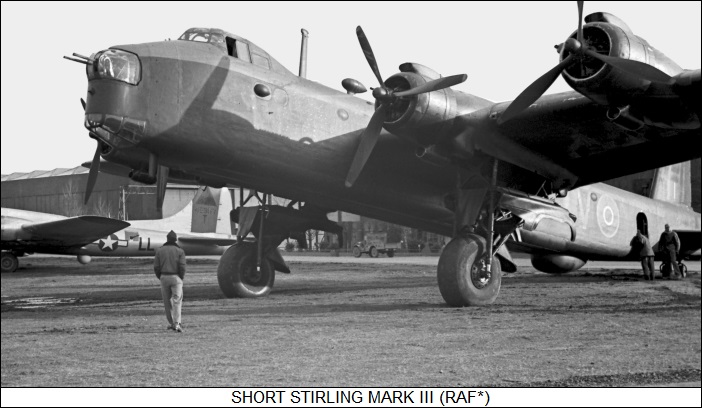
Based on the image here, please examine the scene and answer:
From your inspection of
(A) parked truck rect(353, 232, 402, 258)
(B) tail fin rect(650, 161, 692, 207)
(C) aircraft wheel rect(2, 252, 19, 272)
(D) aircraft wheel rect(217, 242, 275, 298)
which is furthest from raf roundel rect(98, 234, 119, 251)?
(C) aircraft wheel rect(2, 252, 19, 272)

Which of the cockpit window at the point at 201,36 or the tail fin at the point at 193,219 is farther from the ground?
the cockpit window at the point at 201,36

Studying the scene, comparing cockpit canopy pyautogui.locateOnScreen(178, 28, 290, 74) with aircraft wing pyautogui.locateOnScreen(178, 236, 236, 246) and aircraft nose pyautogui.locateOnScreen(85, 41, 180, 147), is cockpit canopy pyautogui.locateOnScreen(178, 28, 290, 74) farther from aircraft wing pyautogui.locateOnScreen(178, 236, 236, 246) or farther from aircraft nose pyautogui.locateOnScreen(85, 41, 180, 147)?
aircraft wing pyautogui.locateOnScreen(178, 236, 236, 246)

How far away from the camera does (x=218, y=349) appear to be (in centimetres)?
750

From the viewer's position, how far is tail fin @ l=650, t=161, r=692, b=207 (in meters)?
16.2

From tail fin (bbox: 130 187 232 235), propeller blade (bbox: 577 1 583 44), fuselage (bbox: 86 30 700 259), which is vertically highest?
propeller blade (bbox: 577 1 583 44)

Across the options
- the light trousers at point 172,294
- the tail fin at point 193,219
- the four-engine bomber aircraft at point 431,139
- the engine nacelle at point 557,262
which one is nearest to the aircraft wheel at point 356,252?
the tail fin at point 193,219

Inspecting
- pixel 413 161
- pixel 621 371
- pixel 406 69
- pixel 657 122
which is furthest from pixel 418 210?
pixel 621 371

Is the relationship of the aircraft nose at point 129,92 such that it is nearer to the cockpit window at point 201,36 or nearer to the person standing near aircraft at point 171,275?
the cockpit window at point 201,36

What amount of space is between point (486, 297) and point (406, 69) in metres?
4.50

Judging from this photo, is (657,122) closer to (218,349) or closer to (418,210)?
(418,210)

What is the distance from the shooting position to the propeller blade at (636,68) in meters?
8.04

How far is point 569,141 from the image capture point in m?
11.3

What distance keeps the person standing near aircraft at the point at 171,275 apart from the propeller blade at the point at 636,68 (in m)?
5.88

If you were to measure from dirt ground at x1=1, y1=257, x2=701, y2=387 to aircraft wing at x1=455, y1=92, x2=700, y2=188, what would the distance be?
2.53 metres
